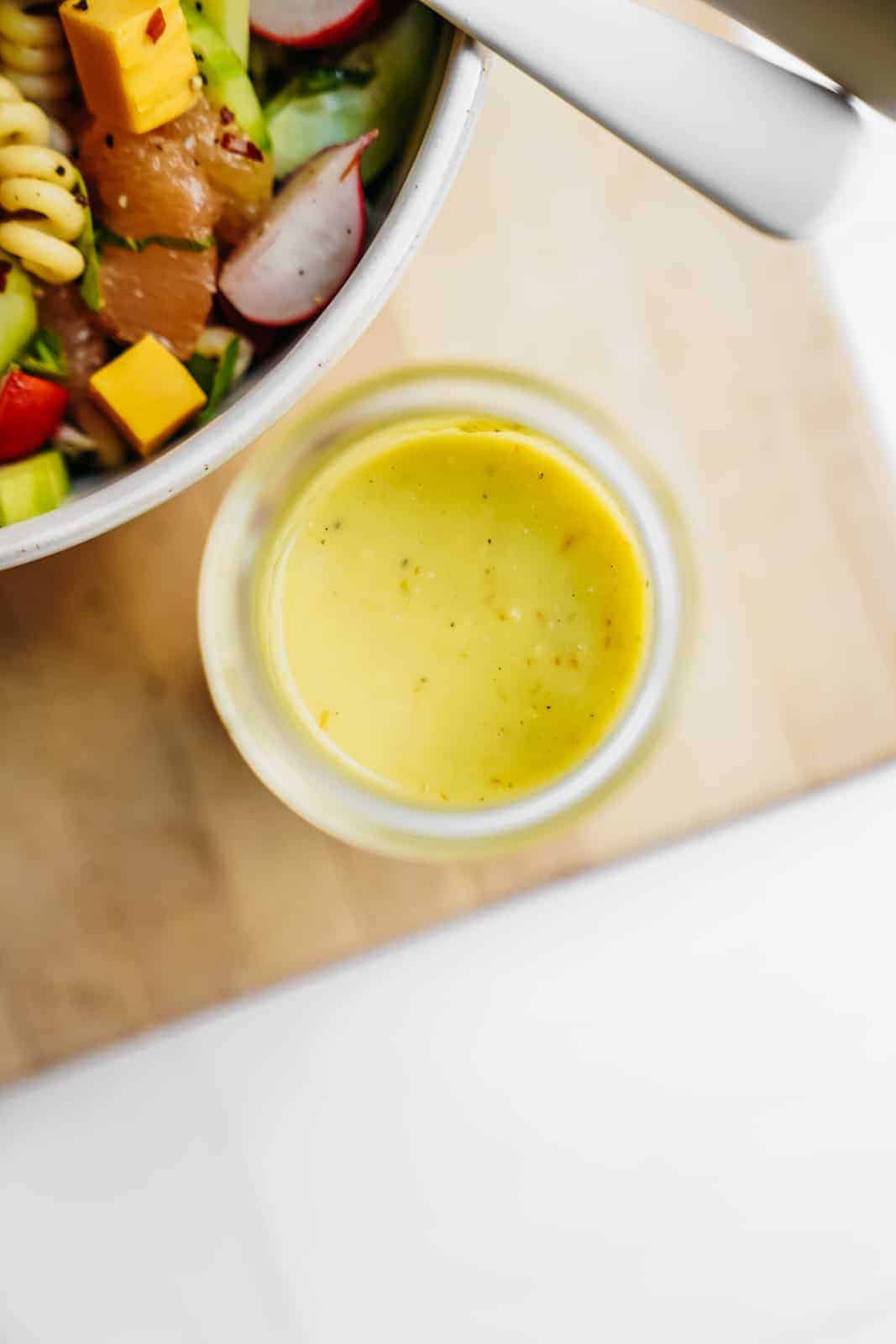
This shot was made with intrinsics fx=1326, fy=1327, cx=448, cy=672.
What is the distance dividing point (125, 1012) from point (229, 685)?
226 millimetres

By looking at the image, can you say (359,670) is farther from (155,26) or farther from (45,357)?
(155,26)

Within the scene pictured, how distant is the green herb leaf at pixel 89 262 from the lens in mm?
677

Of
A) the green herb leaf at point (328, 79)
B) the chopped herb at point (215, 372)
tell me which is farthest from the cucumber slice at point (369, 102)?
the chopped herb at point (215, 372)

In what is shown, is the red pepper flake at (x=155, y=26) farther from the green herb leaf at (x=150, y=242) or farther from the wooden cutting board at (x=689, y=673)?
the wooden cutting board at (x=689, y=673)

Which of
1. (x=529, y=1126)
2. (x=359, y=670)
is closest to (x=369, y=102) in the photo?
(x=359, y=670)

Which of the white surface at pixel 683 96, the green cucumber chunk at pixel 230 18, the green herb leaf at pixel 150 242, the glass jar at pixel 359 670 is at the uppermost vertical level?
the white surface at pixel 683 96

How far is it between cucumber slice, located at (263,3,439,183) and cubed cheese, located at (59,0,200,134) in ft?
0.20

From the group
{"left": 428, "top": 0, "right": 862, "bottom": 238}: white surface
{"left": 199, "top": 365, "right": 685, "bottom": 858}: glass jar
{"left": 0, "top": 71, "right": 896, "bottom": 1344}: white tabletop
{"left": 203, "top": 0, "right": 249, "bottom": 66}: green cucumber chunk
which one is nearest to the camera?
{"left": 428, "top": 0, "right": 862, "bottom": 238}: white surface

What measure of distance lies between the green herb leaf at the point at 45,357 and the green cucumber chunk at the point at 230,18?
0.17 m

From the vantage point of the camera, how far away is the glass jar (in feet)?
2.72

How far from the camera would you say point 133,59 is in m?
0.61

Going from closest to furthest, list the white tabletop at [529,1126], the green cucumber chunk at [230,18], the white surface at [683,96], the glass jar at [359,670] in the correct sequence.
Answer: the white surface at [683,96], the green cucumber chunk at [230,18], the glass jar at [359,670], the white tabletop at [529,1126]

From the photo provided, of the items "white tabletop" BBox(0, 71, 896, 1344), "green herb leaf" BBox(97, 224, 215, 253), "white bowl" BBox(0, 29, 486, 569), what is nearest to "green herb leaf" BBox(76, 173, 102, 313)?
"green herb leaf" BBox(97, 224, 215, 253)

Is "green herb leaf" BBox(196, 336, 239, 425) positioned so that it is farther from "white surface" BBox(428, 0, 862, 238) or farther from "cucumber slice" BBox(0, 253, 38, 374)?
"white surface" BBox(428, 0, 862, 238)
